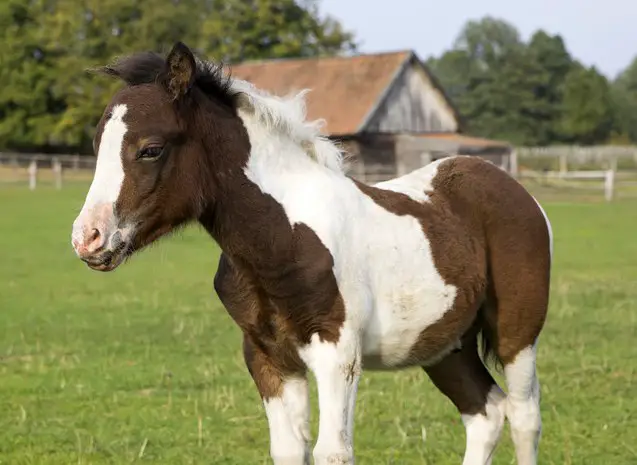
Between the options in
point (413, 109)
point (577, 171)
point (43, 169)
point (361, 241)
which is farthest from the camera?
point (577, 171)

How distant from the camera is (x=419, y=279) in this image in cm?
414

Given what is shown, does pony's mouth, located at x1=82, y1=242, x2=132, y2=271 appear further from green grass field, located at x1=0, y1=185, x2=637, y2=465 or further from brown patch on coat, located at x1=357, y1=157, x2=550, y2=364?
brown patch on coat, located at x1=357, y1=157, x2=550, y2=364

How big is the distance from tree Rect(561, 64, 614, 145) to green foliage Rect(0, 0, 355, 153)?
25.1 metres

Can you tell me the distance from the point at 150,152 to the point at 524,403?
2.35 meters

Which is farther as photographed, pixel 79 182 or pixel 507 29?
pixel 507 29

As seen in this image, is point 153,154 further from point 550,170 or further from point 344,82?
point 550,170

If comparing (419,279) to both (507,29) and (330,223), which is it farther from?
(507,29)

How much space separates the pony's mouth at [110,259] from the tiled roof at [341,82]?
114 feet

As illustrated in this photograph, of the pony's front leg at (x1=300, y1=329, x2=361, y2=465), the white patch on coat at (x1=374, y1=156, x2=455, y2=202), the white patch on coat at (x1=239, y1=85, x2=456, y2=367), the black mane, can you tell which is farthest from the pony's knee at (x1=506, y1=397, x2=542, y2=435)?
the black mane

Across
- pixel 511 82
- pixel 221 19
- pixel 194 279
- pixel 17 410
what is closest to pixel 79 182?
pixel 221 19

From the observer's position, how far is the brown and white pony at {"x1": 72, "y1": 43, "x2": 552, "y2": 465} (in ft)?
11.8

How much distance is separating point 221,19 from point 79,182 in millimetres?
15680

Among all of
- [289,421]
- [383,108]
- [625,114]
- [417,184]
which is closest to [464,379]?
[417,184]

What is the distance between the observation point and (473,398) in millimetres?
4812
